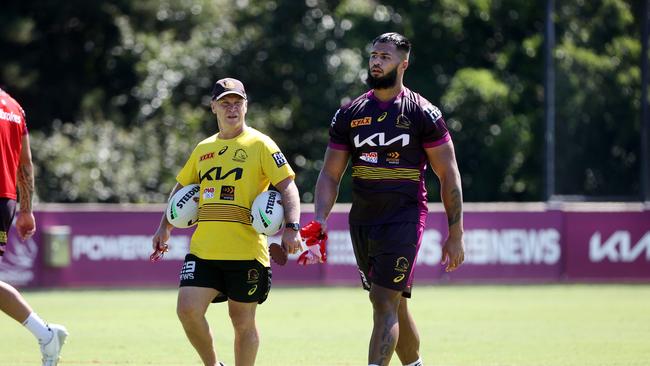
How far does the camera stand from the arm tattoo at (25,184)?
9000 mm

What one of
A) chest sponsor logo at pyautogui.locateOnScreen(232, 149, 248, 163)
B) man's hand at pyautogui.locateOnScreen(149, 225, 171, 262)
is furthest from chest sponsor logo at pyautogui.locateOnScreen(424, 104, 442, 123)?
man's hand at pyautogui.locateOnScreen(149, 225, 171, 262)

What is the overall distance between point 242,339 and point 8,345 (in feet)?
13.6

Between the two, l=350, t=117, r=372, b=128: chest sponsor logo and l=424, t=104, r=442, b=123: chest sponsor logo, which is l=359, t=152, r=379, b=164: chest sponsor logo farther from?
l=424, t=104, r=442, b=123: chest sponsor logo

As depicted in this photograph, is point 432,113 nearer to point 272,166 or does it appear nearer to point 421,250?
point 272,166

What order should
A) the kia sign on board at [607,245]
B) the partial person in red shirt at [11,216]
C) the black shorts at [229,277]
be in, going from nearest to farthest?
the black shorts at [229,277] → the partial person in red shirt at [11,216] → the kia sign on board at [607,245]

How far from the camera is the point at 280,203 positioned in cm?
827

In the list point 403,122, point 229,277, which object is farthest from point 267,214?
point 403,122

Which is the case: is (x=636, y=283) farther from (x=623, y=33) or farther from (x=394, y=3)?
(x=394, y=3)

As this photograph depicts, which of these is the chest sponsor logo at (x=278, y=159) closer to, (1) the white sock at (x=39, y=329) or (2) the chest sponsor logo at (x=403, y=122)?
(2) the chest sponsor logo at (x=403, y=122)

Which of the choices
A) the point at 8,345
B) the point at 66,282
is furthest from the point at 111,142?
the point at 8,345

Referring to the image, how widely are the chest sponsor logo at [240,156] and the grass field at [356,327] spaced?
261 cm

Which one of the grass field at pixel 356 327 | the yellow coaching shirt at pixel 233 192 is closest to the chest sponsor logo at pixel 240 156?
the yellow coaching shirt at pixel 233 192

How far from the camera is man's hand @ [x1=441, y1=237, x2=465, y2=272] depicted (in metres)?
8.12

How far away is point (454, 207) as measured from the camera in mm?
8250
